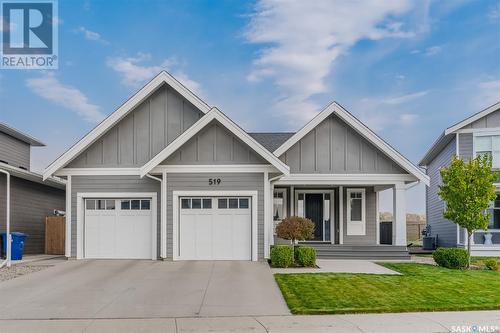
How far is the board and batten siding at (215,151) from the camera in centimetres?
1739

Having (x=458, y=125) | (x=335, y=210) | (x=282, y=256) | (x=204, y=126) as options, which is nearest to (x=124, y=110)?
(x=204, y=126)

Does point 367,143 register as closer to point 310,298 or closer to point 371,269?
point 371,269

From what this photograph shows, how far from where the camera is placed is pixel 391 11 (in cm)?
2108

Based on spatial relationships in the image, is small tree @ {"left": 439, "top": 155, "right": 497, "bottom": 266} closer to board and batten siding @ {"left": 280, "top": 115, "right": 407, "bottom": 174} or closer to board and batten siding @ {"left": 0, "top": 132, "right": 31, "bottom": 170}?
board and batten siding @ {"left": 280, "top": 115, "right": 407, "bottom": 174}

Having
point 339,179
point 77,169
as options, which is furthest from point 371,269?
point 77,169

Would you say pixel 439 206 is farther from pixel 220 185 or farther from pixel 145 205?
pixel 145 205

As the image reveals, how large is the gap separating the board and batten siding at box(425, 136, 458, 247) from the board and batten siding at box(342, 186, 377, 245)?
4.33 m

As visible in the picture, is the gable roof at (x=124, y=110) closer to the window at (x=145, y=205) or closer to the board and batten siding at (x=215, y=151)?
the board and batten siding at (x=215, y=151)

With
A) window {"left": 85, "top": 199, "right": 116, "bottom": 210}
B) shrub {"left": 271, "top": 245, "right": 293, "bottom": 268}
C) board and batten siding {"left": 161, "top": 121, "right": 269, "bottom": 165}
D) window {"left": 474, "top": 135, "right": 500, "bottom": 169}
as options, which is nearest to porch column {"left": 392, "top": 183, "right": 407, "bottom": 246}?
window {"left": 474, "top": 135, "right": 500, "bottom": 169}

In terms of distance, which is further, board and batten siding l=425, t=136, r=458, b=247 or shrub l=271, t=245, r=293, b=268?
board and batten siding l=425, t=136, r=458, b=247

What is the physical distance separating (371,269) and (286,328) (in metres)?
7.84

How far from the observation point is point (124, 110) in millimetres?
18359

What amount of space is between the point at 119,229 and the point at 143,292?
22.2 ft

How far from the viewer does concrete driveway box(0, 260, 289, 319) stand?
1003 centimetres
